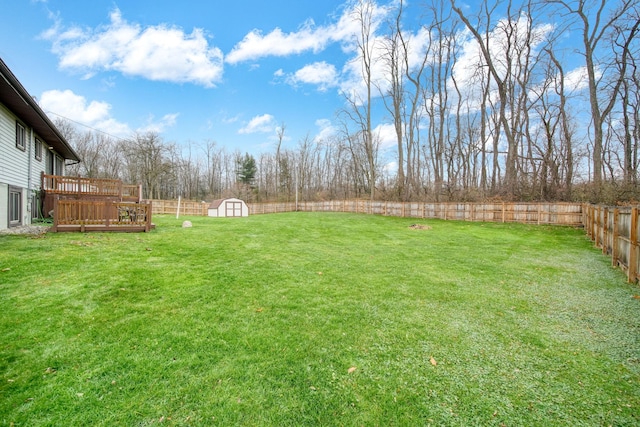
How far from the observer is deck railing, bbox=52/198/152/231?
7793 millimetres

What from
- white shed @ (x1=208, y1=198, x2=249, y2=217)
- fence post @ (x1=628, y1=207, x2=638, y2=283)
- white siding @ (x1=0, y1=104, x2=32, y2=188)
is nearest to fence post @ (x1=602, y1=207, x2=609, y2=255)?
fence post @ (x1=628, y1=207, x2=638, y2=283)

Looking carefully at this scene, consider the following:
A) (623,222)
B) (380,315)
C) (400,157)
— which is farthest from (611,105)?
(380,315)

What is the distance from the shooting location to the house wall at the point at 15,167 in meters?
7.80

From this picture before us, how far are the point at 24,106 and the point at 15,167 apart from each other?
2.07 meters

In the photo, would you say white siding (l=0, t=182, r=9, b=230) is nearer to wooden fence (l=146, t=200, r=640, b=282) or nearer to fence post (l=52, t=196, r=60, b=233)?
fence post (l=52, t=196, r=60, b=233)

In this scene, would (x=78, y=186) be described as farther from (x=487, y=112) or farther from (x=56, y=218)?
(x=487, y=112)

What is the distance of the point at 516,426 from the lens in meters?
1.87

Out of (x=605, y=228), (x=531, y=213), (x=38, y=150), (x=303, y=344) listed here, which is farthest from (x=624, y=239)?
(x=38, y=150)

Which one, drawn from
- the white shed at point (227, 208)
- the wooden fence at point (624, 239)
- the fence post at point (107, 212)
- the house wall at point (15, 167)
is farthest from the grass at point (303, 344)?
the white shed at point (227, 208)

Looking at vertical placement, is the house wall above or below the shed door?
above

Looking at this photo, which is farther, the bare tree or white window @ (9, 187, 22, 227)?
the bare tree

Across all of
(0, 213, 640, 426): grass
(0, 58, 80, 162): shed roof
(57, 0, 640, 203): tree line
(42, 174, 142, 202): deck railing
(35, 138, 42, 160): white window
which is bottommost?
(0, 213, 640, 426): grass

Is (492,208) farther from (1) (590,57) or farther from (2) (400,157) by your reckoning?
(1) (590,57)

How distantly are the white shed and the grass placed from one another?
20.7m
